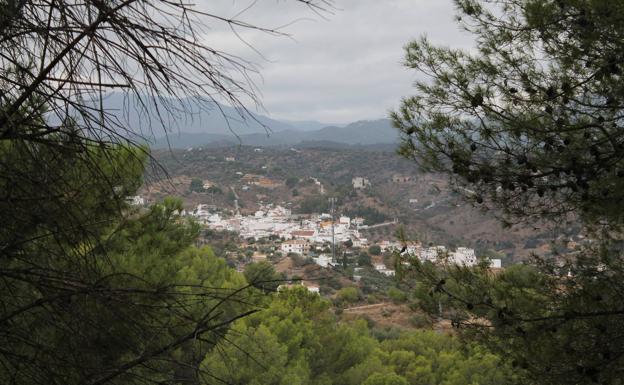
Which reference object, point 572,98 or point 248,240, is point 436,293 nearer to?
point 572,98

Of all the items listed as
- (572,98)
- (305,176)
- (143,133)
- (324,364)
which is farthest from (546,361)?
(305,176)

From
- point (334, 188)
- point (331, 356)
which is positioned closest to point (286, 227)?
point (334, 188)

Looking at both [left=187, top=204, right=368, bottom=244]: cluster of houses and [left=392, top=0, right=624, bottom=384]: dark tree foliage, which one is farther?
[left=187, top=204, right=368, bottom=244]: cluster of houses

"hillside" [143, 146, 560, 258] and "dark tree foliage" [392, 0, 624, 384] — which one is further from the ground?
"dark tree foliage" [392, 0, 624, 384]

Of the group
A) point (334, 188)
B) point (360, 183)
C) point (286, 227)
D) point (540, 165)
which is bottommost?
point (286, 227)

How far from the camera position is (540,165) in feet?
11.1

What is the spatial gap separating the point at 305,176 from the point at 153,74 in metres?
64.3

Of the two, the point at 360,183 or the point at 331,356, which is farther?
the point at 360,183

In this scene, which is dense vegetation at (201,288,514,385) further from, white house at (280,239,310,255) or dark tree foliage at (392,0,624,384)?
white house at (280,239,310,255)

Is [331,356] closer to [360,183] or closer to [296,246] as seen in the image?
[296,246]

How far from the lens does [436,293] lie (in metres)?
3.71

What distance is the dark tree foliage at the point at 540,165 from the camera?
304 cm

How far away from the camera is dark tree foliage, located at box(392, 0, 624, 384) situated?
3035mm

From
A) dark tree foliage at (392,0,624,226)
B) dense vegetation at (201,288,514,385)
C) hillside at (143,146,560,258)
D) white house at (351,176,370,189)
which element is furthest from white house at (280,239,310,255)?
dark tree foliage at (392,0,624,226)
